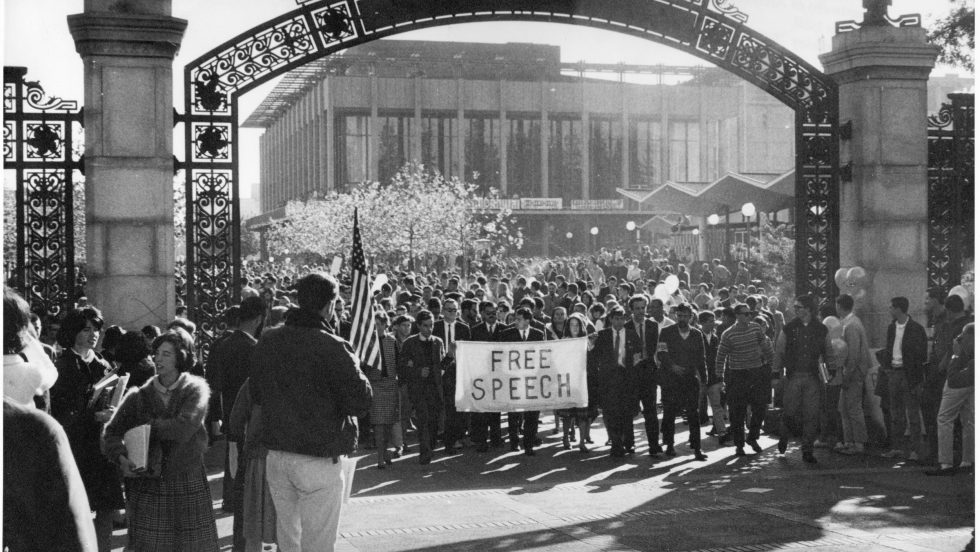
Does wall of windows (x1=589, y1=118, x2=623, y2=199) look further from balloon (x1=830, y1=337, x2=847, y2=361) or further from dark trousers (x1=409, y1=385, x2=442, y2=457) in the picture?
balloon (x1=830, y1=337, x2=847, y2=361)

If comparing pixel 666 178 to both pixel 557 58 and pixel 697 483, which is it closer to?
pixel 557 58

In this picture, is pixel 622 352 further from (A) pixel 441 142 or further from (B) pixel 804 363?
(A) pixel 441 142

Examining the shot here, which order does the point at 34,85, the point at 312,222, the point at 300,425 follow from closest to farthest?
the point at 300,425 → the point at 34,85 → the point at 312,222

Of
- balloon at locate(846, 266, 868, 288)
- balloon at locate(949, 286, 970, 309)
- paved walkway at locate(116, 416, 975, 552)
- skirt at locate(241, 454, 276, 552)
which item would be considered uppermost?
balloon at locate(846, 266, 868, 288)

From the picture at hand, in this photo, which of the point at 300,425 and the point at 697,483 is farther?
the point at 697,483

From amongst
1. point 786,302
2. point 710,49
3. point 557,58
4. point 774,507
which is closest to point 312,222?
point 557,58

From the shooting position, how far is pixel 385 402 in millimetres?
13469

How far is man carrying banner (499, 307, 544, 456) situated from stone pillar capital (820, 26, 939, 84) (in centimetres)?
461

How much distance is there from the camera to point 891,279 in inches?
597

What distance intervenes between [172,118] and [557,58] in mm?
74009

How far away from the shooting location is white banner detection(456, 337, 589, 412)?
47.8 ft

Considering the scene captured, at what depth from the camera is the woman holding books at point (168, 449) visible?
7215 mm

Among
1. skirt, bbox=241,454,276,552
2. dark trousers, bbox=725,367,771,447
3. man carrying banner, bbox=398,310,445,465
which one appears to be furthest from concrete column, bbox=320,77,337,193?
skirt, bbox=241,454,276,552

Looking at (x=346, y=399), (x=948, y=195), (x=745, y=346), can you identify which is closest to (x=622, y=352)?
(x=745, y=346)
